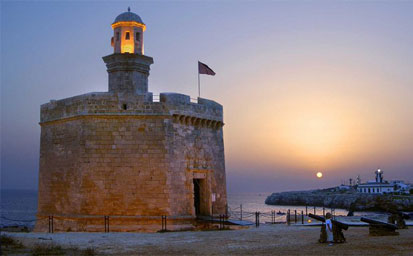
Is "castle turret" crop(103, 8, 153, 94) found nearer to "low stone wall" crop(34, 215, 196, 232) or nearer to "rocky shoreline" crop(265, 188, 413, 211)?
"low stone wall" crop(34, 215, 196, 232)

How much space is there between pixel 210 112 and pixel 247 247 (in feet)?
33.6

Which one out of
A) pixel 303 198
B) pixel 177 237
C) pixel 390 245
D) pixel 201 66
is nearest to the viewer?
pixel 390 245

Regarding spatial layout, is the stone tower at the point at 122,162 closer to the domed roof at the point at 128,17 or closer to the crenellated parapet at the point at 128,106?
the crenellated parapet at the point at 128,106

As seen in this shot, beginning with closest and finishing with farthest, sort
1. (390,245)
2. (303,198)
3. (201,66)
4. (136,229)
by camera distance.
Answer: (390,245) < (136,229) < (201,66) < (303,198)

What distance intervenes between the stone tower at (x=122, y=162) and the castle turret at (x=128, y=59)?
8.55 feet

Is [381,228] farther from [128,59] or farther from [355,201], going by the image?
[355,201]

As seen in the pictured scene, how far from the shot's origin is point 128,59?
21188mm

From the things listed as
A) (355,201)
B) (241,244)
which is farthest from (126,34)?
(355,201)

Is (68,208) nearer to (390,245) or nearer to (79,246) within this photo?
(79,246)

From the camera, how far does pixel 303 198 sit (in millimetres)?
94562

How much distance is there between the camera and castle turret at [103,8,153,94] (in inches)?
837

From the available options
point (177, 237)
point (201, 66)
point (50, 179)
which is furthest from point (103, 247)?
point (201, 66)

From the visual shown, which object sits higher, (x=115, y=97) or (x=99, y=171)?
(x=115, y=97)

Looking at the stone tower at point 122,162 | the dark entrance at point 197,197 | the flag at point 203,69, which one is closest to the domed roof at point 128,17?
the flag at point 203,69
